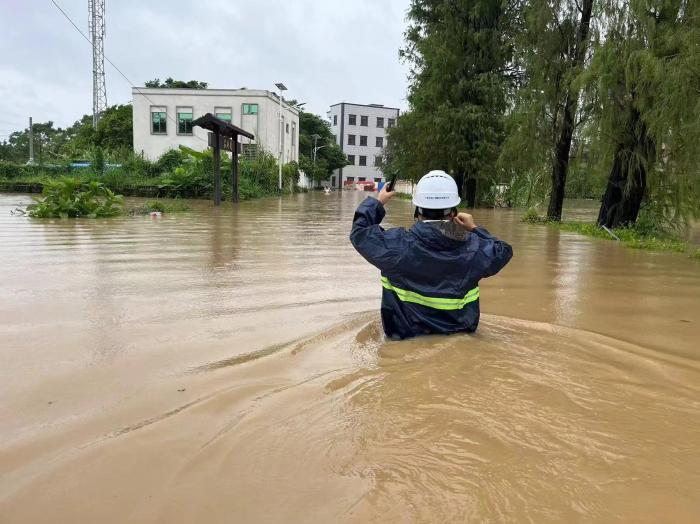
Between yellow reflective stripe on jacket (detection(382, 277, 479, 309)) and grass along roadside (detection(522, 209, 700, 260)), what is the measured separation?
7216mm

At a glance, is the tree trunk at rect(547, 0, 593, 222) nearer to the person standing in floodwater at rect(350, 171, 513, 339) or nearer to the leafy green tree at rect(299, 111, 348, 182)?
the person standing in floodwater at rect(350, 171, 513, 339)

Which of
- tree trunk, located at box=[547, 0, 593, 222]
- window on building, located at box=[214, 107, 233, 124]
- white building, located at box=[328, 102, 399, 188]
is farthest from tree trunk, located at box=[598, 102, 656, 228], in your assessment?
white building, located at box=[328, 102, 399, 188]

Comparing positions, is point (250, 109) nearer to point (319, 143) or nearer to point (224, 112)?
point (224, 112)

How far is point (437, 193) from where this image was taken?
3945 mm

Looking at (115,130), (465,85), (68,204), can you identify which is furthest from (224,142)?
(115,130)

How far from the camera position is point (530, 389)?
3.38m

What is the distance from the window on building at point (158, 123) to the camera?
41.0 m

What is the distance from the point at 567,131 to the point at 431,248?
49.4ft

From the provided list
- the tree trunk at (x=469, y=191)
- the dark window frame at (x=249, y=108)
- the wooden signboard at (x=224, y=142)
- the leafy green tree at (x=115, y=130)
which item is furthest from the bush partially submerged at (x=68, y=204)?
the leafy green tree at (x=115, y=130)

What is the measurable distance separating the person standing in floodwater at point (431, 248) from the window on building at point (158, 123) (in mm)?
40228

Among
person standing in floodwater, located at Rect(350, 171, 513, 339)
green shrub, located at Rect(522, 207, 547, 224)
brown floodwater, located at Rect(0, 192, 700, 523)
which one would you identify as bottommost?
brown floodwater, located at Rect(0, 192, 700, 523)

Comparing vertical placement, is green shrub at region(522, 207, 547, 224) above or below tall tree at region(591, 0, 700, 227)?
below

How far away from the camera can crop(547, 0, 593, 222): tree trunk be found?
637 inches

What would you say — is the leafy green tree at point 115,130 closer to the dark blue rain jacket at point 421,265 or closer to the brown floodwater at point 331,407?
the brown floodwater at point 331,407
